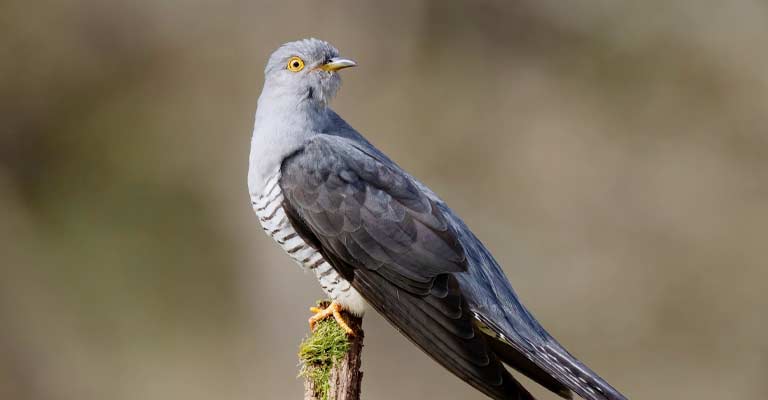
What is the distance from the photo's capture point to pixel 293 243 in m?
3.39

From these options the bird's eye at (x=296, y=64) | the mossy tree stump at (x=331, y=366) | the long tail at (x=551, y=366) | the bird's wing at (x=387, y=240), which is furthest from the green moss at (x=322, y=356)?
the bird's eye at (x=296, y=64)

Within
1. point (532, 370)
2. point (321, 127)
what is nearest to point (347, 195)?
point (321, 127)

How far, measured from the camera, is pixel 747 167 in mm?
7496

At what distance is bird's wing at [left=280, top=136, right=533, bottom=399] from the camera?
306 centimetres

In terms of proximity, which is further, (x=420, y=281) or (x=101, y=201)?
(x=101, y=201)

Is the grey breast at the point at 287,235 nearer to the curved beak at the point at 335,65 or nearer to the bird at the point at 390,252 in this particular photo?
the bird at the point at 390,252

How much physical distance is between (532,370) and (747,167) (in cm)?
513

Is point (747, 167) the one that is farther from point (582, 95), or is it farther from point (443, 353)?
point (443, 353)

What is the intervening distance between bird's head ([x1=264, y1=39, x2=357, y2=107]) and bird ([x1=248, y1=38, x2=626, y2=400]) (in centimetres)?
2

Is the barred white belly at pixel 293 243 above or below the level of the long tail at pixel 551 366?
above

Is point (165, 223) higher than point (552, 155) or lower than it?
lower

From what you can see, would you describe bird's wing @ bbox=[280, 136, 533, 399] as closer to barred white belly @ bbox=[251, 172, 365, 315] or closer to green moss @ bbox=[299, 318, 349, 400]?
barred white belly @ bbox=[251, 172, 365, 315]

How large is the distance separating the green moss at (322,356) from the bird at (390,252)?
82 mm

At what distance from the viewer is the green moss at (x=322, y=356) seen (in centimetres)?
304
